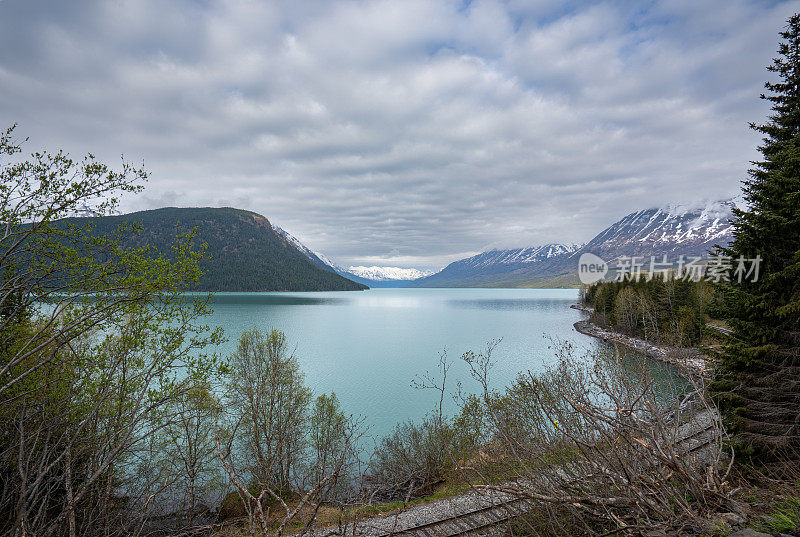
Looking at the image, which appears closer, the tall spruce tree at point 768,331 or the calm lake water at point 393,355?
the tall spruce tree at point 768,331

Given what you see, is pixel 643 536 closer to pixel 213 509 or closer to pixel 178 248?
pixel 178 248

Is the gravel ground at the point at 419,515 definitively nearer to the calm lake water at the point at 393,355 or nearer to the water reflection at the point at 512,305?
the calm lake water at the point at 393,355

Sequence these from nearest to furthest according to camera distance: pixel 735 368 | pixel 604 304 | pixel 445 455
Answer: pixel 735 368 → pixel 445 455 → pixel 604 304

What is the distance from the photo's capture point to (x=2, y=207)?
7.12 m


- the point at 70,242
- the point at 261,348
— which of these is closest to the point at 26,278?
the point at 70,242

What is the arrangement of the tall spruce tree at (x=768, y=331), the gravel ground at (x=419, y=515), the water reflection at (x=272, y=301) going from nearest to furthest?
1. the tall spruce tree at (x=768, y=331)
2. the gravel ground at (x=419, y=515)
3. the water reflection at (x=272, y=301)

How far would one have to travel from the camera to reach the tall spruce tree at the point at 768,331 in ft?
33.4

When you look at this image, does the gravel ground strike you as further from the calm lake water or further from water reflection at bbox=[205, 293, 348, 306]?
water reflection at bbox=[205, 293, 348, 306]

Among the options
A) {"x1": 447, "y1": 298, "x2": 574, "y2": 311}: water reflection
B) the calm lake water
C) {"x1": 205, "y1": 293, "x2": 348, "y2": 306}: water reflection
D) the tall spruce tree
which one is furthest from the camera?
{"x1": 205, "y1": 293, "x2": 348, "y2": 306}: water reflection

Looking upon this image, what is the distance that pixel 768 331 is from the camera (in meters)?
10.7

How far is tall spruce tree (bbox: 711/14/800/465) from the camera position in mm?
10195

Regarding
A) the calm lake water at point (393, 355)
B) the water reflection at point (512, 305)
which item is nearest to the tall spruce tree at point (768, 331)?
the calm lake water at point (393, 355)

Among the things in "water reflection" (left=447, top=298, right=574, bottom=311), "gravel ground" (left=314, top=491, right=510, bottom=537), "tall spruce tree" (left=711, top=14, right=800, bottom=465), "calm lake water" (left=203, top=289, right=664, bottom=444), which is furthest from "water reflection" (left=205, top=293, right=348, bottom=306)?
"tall spruce tree" (left=711, top=14, right=800, bottom=465)

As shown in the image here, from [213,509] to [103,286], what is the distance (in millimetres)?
14797
